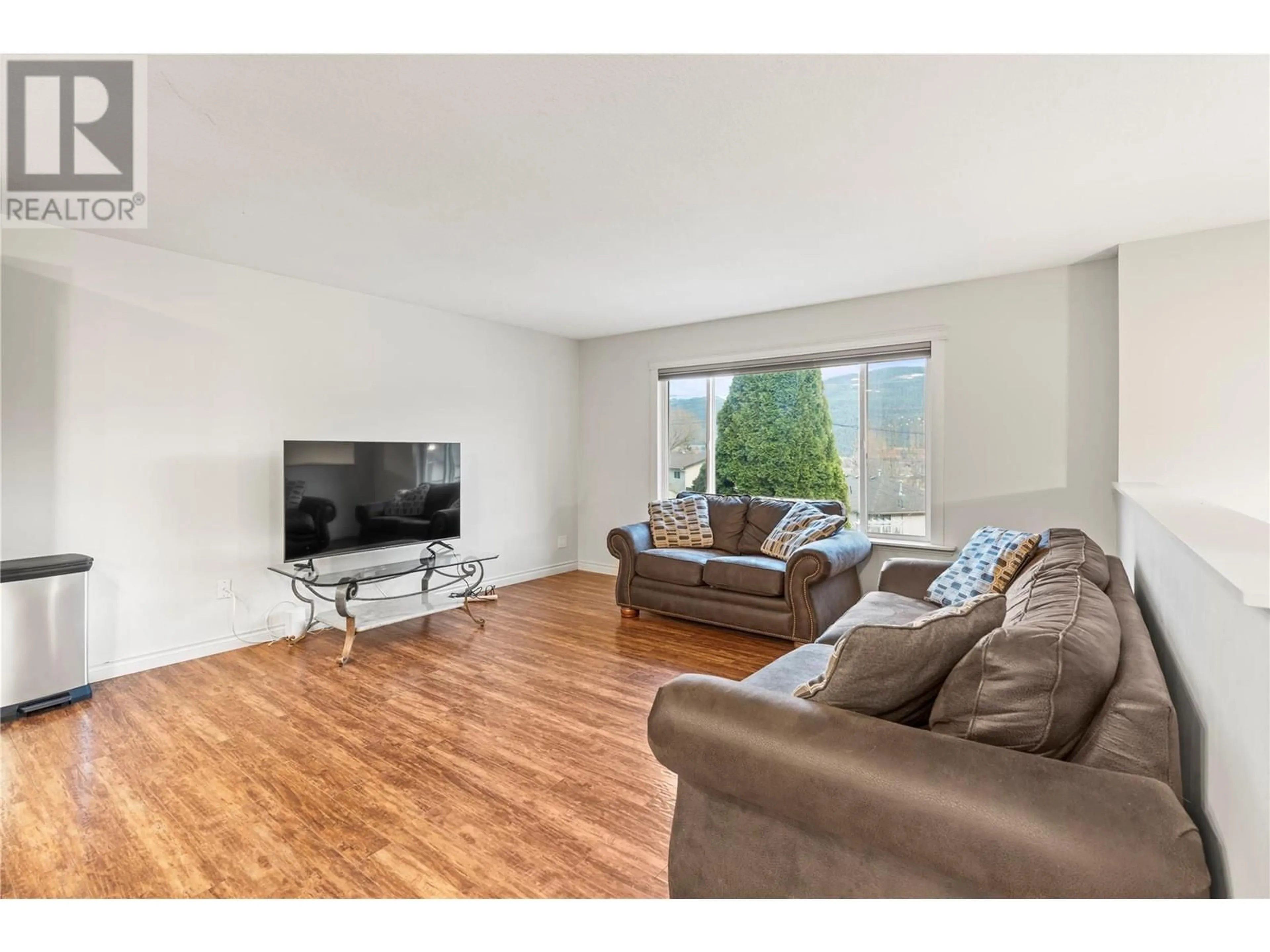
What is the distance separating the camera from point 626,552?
4.52 metres

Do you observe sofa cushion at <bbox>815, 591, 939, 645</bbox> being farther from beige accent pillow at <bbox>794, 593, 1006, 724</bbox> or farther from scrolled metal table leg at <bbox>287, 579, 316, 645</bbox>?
scrolled metal table leg at <bbox>287, 579, 316, 645</bbox>

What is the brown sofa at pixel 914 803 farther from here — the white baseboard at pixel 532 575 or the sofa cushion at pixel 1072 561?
the white baseboard at pixel 532 575

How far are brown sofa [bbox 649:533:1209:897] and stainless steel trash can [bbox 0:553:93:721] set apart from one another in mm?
3178

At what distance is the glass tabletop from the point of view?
11.9 feet

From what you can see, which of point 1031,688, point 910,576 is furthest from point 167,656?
point 910,576

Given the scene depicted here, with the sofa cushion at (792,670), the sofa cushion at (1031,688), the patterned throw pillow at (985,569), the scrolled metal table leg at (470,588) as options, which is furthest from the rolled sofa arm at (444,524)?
the sofa cushion at (1031,688)

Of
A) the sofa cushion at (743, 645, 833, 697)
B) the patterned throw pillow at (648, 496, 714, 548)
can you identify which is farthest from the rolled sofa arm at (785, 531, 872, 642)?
the sofa cushion at (743, 645, 833, 697)

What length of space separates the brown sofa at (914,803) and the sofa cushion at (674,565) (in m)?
2.63

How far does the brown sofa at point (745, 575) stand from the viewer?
3.72 metres
